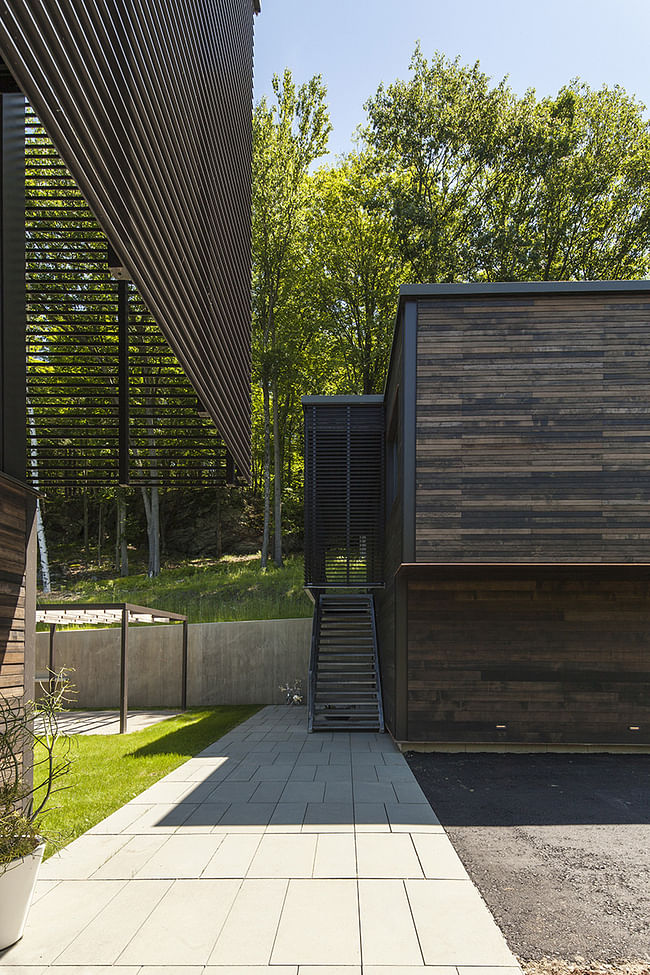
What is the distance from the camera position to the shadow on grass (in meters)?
8.74

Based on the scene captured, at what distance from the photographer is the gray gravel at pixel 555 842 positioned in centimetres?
367

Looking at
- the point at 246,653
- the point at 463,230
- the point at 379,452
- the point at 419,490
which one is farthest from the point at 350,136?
the point at 419,490

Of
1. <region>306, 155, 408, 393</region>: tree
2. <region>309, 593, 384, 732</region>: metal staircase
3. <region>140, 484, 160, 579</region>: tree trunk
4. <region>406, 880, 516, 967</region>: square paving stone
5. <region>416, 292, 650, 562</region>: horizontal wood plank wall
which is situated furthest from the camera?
<region>140, 484, 160, 579</region>: tree trunk

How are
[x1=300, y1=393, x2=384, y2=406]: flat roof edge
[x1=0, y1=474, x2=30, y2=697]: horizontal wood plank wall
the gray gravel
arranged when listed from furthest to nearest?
[x1=300, y1=393, x2=384, y2=406]: flat roof edge, [x1=0, y1=474, x2=30, y2=697]: horizontal wood plank wall, the gray gravel

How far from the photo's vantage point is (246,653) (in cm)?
1423

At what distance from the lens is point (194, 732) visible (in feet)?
33.6

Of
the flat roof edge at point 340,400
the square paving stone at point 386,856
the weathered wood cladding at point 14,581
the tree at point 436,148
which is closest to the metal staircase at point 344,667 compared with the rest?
the flat roof edge at point 340,400

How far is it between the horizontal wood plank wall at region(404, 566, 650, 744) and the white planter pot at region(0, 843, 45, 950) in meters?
5.30

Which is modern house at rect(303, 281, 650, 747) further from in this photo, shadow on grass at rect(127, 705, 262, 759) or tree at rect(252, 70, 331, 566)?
Result: tree at rect(252, 70, 331, 566)

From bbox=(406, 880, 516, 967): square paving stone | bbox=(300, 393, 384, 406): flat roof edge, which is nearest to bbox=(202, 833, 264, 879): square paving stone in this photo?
bbox=(406, 880, 516, 967): square paving stone

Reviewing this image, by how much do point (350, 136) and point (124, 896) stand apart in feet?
70.4

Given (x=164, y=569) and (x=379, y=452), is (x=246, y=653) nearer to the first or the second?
(x=379, y=452)

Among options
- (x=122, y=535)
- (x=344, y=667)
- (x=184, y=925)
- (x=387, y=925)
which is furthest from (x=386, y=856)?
(x=122, y=535)

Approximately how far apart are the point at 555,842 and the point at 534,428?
448 cm
